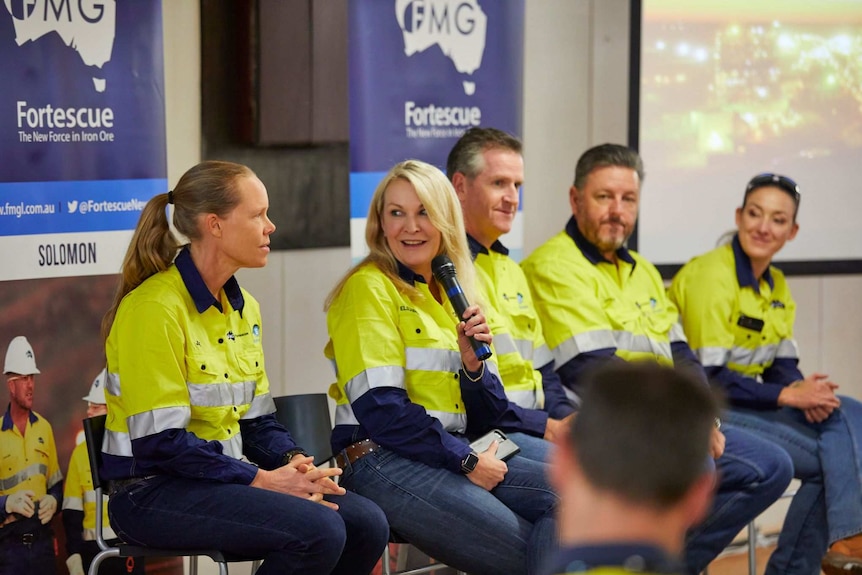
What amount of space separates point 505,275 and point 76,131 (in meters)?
1.33

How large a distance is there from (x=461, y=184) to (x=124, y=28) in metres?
1.11

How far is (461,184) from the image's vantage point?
359 cm

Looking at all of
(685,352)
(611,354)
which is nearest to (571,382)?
(611,354)

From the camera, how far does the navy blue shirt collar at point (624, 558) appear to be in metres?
1.17

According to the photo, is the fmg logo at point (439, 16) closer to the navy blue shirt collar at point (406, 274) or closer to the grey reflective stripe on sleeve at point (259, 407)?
the navy blue shirt collar at point (406, 274)

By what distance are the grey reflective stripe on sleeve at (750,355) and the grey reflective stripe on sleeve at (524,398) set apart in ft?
3.16

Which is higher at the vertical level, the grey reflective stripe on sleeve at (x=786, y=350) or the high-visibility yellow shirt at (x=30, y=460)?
the grey reflective stripe on sleeve at (x=786, y=350)

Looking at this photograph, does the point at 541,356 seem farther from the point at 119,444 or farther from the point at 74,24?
the point at 74,24

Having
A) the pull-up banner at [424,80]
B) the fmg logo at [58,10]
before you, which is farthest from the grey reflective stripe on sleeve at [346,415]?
the fmg logo at [58,10]

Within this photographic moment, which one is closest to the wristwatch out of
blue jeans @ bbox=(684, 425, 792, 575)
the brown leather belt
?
the brown leather belt

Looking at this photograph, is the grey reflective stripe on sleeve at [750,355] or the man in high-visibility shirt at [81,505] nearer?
the man in high-visibility shirt at [81,505]

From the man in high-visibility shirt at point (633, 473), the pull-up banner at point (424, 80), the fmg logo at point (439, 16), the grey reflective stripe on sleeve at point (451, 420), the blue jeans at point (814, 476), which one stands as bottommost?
the blue jeans at point (814, 476)

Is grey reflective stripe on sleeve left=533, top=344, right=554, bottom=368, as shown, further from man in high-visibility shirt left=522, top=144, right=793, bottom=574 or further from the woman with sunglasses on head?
the woman with sunglasses on head

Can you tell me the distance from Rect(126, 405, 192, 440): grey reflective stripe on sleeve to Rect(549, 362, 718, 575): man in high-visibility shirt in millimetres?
1547
